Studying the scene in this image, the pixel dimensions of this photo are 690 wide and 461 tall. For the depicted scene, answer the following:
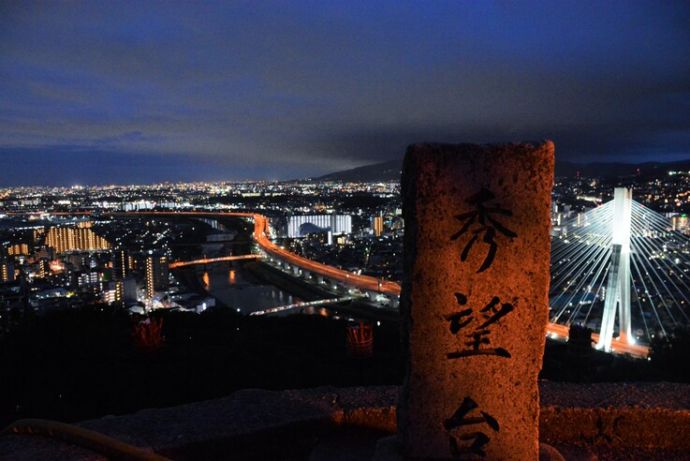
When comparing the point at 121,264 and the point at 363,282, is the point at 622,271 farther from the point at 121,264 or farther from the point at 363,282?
the point at 121,264

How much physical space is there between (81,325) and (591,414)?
17.9ft

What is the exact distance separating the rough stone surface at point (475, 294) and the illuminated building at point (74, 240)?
105ft

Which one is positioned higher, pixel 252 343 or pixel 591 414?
pixel 591 414

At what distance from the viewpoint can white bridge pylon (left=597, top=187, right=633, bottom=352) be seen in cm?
1077

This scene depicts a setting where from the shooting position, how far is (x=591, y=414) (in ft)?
7.99

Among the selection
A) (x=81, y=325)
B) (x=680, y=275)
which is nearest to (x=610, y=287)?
(x=680, y=275)

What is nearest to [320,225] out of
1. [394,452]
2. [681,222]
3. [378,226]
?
[378,226]

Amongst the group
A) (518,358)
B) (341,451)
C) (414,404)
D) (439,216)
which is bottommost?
(341,451)

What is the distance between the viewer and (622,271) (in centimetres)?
1095

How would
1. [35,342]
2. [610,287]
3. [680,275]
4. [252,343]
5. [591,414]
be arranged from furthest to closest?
[680,275]
[610,287]
[252,343]
[35,342]
[591,414]

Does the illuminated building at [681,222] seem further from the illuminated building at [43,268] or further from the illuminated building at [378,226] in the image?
the illuminated building at [43,268]

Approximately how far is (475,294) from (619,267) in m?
10.7

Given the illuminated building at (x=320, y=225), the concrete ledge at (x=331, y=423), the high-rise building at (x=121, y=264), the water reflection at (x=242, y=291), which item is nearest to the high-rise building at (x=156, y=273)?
the high-rise building at (x=121, y=264)

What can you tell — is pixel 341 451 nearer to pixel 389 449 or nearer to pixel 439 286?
pixel 389 449
